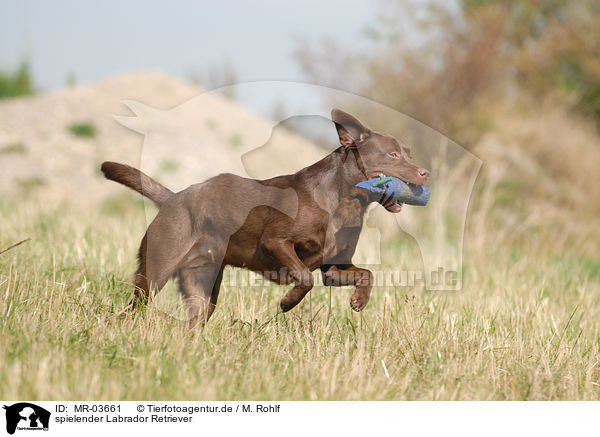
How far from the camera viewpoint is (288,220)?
377cm

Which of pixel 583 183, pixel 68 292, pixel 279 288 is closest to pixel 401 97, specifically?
pixel 583 183

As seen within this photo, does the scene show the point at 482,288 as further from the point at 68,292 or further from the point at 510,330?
the point at 68,292

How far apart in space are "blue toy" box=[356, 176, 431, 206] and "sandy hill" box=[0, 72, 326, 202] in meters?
0.51

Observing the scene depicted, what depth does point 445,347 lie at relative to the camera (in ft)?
13.3

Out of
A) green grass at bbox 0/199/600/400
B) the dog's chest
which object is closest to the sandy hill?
the dog's chest

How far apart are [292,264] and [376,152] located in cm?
79

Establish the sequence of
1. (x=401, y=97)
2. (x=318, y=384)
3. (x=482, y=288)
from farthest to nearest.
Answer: (x=401, y=97), (x=482, y=288), (x=318, y=384)

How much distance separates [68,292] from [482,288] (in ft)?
11.6

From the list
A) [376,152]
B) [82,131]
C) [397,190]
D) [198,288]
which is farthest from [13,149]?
[397,190]

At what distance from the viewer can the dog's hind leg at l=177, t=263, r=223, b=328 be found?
419 centimetres

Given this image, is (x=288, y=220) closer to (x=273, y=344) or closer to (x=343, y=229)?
(x=343, y=229)
